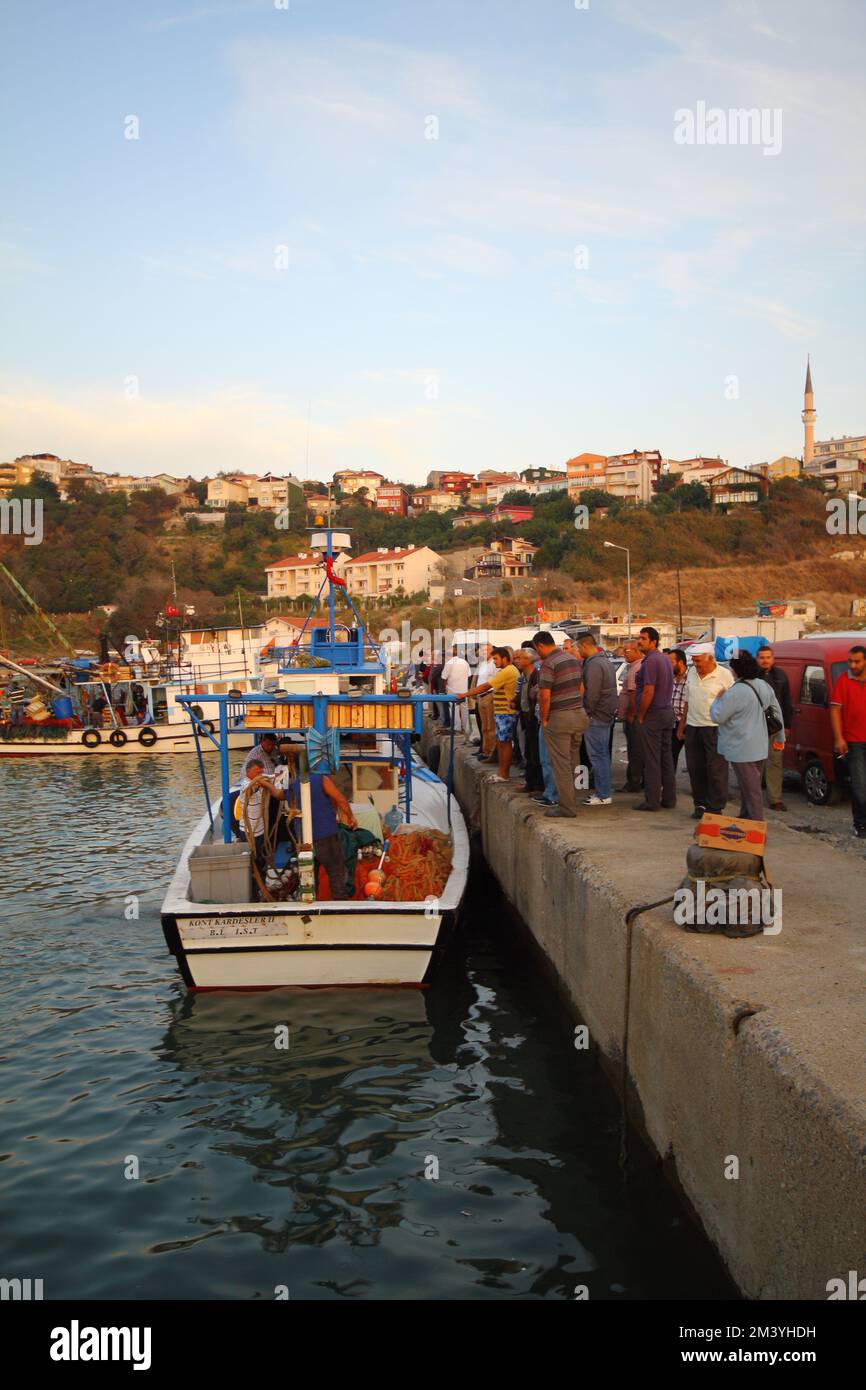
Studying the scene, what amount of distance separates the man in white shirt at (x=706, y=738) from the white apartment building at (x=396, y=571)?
85047 mm

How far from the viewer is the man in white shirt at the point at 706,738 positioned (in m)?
10.4

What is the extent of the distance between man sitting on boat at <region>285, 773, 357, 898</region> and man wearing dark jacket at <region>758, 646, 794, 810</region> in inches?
186

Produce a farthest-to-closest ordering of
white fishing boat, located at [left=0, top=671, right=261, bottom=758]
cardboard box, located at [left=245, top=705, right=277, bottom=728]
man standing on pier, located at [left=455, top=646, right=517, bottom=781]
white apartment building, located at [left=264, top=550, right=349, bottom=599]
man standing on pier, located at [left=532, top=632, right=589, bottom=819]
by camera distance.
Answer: white apartment building, located at [left=264, top=550, right=349, bottom=599]
white fishing boat, located at [left=0, top=671, right=261, bottom=758]
man standing on pier, located at [left=455, top=646, right=517, bottom=781]
man standing on pier, located at [left=532, top=632, right=589, bottom=819]
cardboard box, located at [left=245, top=705, right=277, bottom=728]

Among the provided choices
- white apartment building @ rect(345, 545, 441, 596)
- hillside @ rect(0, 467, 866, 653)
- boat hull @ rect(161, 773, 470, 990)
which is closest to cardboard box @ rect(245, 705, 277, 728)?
boat hull @ rect(161, 773, 470, 990)

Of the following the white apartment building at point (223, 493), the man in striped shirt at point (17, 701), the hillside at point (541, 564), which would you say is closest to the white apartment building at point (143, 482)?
the white apartment building at point (223, 493)

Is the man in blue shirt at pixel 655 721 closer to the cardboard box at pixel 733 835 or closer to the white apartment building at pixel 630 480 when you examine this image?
the cardboard box at pixel 733 835

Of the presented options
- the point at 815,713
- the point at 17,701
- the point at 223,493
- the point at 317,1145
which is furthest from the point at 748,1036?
the point at 223,493

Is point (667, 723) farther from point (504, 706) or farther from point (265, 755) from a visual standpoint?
point (265, 755)

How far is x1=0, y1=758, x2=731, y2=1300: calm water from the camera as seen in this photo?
557 centimetres

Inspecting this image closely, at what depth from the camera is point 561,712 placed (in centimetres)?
1056

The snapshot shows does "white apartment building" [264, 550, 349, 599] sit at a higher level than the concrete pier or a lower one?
higher

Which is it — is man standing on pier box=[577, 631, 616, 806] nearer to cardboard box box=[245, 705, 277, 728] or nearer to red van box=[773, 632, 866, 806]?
red van box=[773, 632, 866, 806]

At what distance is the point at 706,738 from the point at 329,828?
3.92 m

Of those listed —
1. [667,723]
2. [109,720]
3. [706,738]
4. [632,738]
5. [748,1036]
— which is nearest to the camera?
[748,1036]
